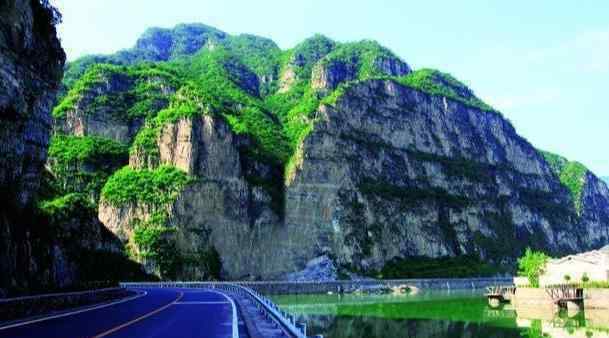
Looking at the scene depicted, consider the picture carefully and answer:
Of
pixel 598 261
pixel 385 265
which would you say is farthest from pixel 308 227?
pixel 598 261

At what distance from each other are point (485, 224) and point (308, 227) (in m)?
64.8

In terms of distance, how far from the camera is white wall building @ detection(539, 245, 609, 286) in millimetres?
79500

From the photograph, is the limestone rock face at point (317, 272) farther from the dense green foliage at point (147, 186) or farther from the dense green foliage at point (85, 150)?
the dense green foliage at point (85, 150)

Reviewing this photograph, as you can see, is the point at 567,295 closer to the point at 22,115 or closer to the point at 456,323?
the point at 456,323

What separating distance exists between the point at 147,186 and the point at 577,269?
304ft

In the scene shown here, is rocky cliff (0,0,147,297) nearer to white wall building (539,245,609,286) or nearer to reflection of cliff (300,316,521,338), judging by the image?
reflection of cliff (300,316,521,338)

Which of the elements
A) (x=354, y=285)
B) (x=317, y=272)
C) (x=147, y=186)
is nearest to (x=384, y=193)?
(x=317, y=272)

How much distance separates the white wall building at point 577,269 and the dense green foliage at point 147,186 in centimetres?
8079

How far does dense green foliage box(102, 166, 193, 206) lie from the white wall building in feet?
265

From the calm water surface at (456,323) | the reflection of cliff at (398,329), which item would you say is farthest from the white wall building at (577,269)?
the reflection of cliff at (398,329)

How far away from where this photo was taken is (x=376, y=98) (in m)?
189

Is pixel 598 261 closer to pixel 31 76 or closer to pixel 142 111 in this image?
pixel 31 76

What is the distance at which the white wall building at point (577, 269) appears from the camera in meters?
79.5

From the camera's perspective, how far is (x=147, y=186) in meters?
145
